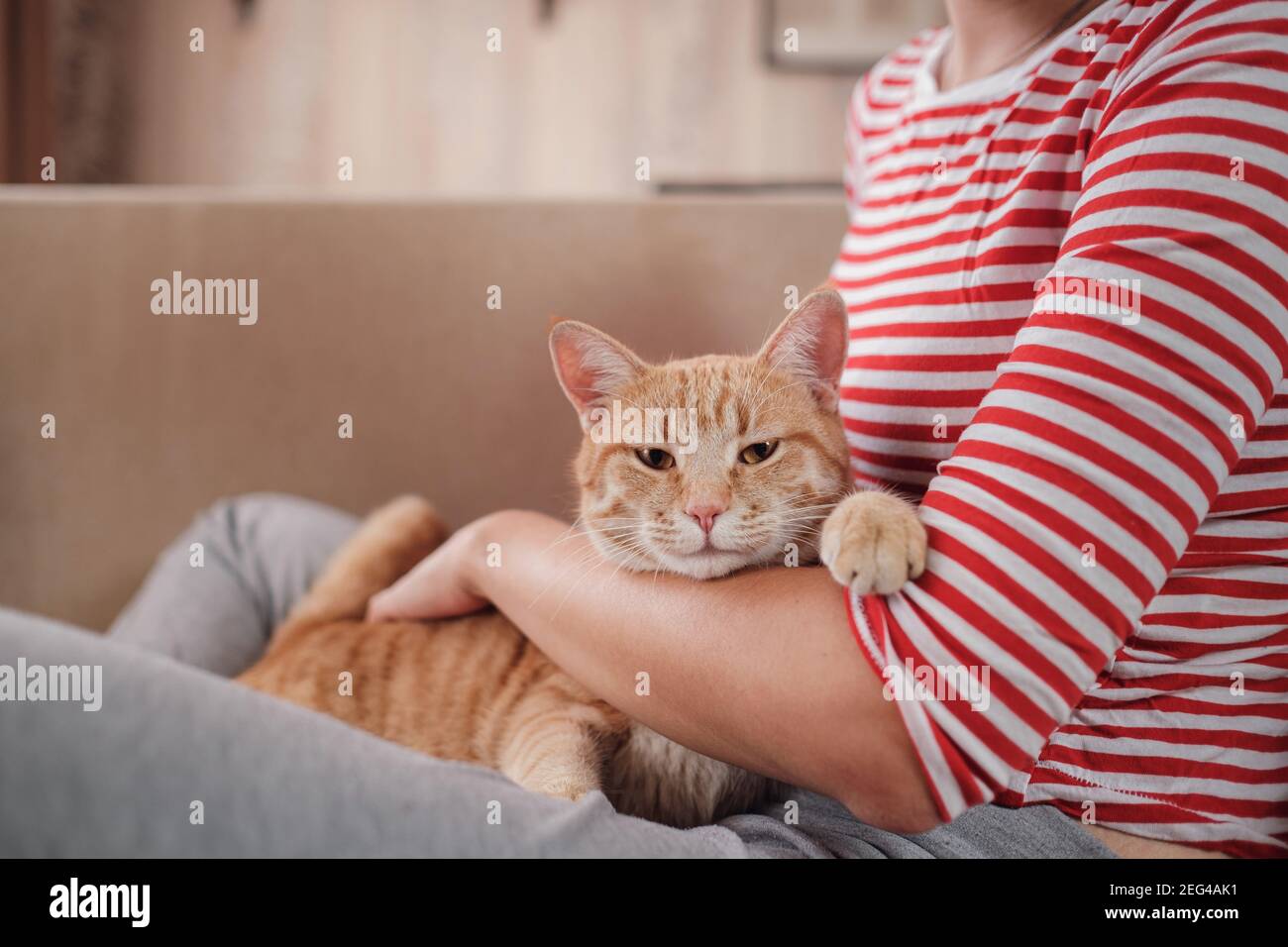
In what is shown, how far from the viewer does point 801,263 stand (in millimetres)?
1663

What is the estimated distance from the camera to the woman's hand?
105 cm

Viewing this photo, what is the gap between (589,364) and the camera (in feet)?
3.29

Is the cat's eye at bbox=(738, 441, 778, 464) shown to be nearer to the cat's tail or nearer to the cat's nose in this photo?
the cat's nose

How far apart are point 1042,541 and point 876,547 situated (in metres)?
0.12

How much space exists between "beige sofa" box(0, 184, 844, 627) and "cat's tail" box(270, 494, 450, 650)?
0.34 metres

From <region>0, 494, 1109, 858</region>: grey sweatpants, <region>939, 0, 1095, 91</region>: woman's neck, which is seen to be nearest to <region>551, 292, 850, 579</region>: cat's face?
<region>0, 494, 1109, 858</region>: grey sweatpants

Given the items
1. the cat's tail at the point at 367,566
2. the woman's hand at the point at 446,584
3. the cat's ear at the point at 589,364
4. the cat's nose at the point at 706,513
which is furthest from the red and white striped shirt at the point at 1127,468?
the cat's tail at the point at 367,566

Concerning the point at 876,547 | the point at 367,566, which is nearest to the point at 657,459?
the point at 876,547

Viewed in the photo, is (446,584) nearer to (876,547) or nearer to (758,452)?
(758,452)

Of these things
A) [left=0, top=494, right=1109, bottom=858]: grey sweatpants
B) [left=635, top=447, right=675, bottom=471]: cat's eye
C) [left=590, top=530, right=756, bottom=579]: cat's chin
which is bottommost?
[left=0, top=494, right=1109, bottom=858]: grey sweatpants
